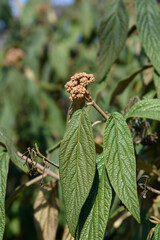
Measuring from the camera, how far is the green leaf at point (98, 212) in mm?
614

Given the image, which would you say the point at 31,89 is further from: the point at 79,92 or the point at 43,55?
the point at 79,92

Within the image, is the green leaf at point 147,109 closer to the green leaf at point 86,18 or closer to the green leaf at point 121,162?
the green leaf at point 121,162

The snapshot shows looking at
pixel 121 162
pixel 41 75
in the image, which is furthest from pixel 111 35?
pixel 41 75

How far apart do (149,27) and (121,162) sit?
418 mm

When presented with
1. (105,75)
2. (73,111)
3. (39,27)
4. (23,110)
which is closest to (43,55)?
(39,27)

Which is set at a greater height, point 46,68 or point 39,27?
point 39,27

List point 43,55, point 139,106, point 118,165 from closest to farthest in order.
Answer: point 118,165 → point 139,106 → point 43,55

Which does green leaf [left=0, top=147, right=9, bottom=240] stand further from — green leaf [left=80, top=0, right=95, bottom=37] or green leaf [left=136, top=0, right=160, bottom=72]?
green leaf [left=80, top=0, right=95, bottom=37]

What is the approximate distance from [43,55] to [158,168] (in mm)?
2419

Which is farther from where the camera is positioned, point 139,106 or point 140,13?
point 140,13

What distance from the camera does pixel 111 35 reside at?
3.08 ft

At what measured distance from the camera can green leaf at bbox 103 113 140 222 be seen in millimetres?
583

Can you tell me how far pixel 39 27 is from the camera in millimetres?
3213

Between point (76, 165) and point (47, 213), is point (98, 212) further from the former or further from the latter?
point (47, 213)
